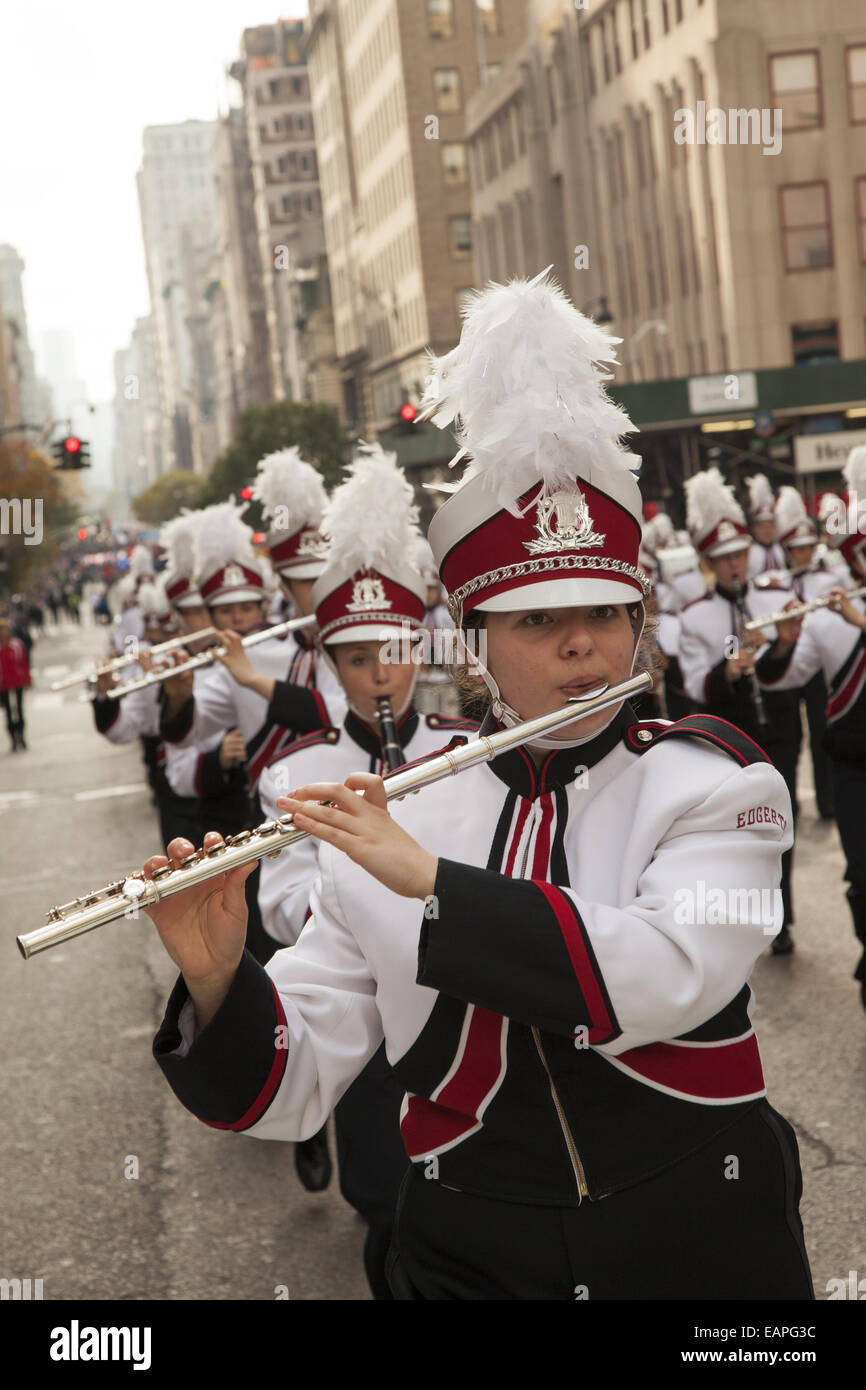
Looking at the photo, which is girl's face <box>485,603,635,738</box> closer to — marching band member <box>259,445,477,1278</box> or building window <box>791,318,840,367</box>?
marching band member <box>259,445,477,1278</box>

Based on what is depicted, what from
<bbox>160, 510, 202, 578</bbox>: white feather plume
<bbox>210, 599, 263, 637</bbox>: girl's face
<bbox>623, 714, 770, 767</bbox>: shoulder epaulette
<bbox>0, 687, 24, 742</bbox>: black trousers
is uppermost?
<bbox>160, 510, 202, 578</bbox>: white feather plume

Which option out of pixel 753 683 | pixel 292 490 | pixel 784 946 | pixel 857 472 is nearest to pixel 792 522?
pixel 753 683

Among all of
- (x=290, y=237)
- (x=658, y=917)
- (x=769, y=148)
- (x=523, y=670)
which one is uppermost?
(x=290, y=237)

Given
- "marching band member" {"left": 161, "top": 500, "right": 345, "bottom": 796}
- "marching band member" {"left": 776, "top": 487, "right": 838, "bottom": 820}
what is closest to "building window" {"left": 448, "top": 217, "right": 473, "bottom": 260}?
"marching band member" {"left": 776, "top": 487, "right": 838, "bottom": 820}

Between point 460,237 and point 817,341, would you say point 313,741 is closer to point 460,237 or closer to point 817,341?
point 817,341

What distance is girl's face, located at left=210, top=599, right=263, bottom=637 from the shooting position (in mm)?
8070

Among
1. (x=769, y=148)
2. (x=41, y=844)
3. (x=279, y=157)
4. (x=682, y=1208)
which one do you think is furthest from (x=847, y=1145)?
(x=279, y=157)

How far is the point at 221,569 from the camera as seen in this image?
830 centimetres

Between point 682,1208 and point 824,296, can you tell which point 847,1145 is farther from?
point 824,296

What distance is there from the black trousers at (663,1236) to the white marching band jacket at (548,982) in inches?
1.5

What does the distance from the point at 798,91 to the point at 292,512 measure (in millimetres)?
43256

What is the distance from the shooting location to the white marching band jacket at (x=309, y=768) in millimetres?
4660

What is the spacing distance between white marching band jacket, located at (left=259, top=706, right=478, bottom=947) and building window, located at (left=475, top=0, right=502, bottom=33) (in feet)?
271

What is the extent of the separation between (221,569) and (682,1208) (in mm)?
6173
